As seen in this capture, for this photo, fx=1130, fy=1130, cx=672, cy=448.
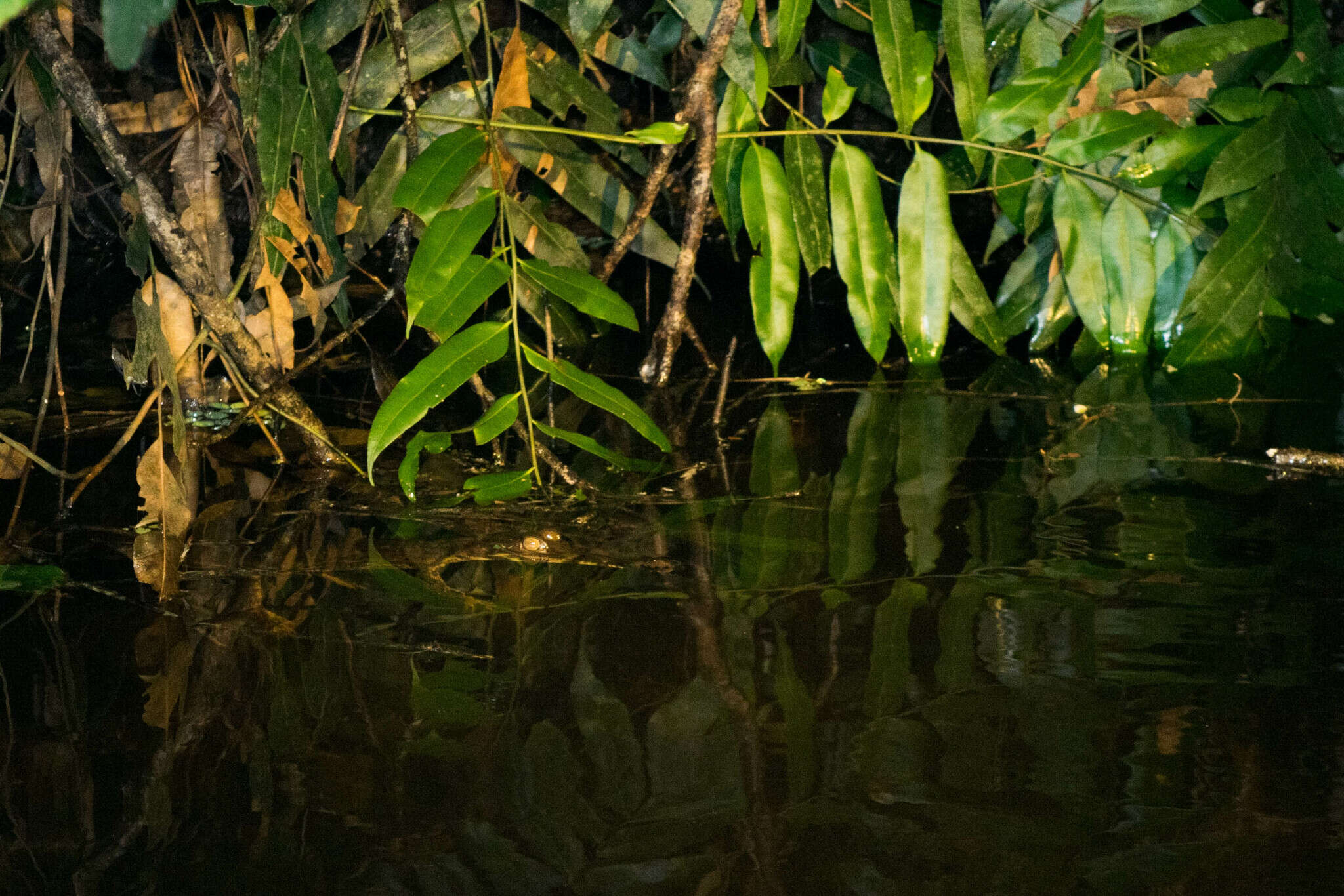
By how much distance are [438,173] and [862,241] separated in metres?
0.75

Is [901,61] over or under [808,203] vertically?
over

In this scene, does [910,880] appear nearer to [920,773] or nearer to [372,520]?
[920,773]

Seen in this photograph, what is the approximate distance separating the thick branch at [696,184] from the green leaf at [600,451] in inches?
18.3

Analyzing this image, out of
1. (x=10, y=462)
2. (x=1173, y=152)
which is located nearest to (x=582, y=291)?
(x=10, y=462)

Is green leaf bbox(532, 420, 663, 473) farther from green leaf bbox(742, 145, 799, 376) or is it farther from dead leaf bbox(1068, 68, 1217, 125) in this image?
dead leaf bbox(1068, 68, 1217, 125)

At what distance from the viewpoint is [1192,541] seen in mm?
1405

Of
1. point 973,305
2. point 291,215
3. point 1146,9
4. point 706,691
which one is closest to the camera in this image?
point 706,691

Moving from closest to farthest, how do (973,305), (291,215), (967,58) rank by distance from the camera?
(291,215) < (967,58) < (973,305)

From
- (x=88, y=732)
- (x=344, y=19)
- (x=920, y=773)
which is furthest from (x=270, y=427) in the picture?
(x=920, y=773)

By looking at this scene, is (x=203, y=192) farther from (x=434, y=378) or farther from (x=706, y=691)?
(x=706, y=691)

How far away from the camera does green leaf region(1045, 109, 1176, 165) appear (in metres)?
2.01

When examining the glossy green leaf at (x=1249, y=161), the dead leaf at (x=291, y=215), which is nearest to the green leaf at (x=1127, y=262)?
the glossy green leaf at (x=1249, y=161)

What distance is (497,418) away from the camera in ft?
4.76

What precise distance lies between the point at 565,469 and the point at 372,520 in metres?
0.27
